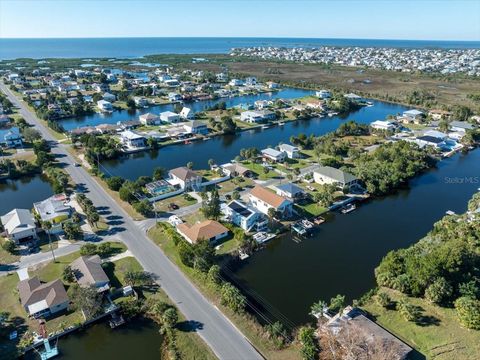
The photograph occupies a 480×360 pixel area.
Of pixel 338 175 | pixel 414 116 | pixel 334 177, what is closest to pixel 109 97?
pixel 334 177

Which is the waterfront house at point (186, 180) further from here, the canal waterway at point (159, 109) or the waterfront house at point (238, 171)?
the canal waterway at point (159, 109)

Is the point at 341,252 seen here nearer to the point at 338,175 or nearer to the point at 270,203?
the point at 270,203

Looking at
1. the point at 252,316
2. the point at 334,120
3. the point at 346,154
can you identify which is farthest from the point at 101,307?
the point at 334,120

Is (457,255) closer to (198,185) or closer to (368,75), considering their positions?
(198,185)

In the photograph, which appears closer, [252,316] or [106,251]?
[252,316]

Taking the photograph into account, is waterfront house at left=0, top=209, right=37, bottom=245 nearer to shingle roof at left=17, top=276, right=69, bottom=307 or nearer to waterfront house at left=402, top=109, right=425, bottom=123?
shingle roof at left=17, top=276, right=69, bottom=307

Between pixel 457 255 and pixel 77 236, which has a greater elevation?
pixel 457 255

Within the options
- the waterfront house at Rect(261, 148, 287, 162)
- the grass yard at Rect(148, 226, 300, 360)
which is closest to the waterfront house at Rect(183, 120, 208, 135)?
the waterfront house at Rect(261, 148, 287, 162)
